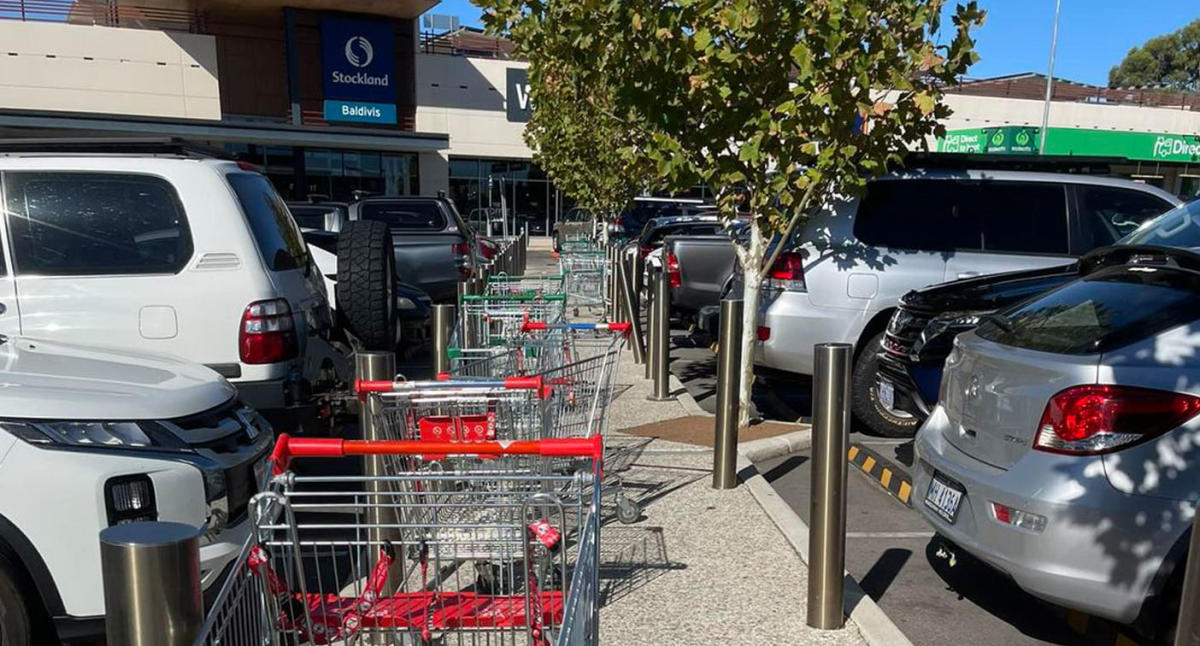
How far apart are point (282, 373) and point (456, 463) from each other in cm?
155

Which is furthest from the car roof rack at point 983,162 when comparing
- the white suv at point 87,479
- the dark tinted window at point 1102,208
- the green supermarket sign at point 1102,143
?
the green supermarket sign at point 1102,143

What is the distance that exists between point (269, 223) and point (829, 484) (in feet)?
12.3

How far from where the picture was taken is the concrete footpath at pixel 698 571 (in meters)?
3.94

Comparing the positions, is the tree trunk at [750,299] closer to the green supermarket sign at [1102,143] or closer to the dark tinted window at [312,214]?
the dark tinted window at [312,214]

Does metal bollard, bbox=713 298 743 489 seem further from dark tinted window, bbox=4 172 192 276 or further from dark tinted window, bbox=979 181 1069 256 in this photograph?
dark tinted window, bbox=4 172 192 276

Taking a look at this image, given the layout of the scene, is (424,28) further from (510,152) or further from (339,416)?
(339,416)

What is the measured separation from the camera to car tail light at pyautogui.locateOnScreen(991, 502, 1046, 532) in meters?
3.47

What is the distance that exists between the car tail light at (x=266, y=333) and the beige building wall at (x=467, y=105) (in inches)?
1210

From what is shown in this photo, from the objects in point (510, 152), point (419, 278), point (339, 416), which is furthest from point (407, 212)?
point (510, 152)

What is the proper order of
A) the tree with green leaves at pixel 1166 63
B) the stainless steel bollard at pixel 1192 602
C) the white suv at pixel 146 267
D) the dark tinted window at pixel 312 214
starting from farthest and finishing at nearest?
the tree with green leaves at pixel 1166 63
the dark tinted window at pixel 312 214
the white suv at pixel 146 267
the stainless steel bollard at pixel 1192 602

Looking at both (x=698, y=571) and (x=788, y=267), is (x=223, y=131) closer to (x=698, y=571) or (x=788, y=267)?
(x=788, y=267)

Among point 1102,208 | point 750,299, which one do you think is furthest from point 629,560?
point 1102,208

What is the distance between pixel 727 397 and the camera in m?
5.59

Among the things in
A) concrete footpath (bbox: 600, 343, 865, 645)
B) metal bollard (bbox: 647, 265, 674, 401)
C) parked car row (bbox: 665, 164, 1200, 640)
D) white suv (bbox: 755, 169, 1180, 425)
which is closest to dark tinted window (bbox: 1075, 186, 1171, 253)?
white suv (bbox: 755, 169, 1180, 425)
